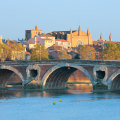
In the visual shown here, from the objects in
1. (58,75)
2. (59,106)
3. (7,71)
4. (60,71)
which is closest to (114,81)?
(60,71)

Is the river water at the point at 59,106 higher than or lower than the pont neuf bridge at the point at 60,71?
lower

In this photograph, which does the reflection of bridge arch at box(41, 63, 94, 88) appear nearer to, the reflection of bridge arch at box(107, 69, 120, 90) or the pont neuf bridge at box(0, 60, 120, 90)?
the pont neuf bridge at box(0, 60, 120, 90)

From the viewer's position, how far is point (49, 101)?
3142 inches

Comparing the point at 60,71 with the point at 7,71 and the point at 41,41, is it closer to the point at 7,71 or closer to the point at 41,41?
the point at 7,71

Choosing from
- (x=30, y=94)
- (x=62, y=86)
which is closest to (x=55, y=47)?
(x=62, y=86)

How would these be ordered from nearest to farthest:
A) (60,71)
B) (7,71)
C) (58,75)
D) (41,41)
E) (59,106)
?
(59,106)
(60,71)
(58,75)
(7,71)
(41,41)

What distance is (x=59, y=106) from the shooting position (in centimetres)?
7419

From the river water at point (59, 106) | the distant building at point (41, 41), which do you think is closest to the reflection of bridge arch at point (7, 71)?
the river water at point (59, 106)

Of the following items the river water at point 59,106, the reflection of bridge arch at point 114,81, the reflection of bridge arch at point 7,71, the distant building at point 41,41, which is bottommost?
the river water at point 59,106

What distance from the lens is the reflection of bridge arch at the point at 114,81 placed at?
8644cm

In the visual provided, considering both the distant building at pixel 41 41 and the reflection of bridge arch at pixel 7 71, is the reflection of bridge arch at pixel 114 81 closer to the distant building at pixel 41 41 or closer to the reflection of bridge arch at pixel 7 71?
the reflection of bridge arch at pixel 7 71

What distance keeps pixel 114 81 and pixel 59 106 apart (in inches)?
765

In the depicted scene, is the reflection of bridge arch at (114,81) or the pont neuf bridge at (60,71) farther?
the pont neuf bridge at (60,71)

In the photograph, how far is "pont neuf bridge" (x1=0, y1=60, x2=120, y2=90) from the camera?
287 ft
